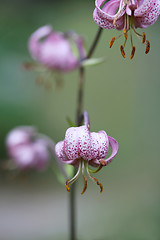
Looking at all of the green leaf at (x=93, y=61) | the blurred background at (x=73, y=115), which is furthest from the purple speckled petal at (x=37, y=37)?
the blurred background at (x=73, y=115)

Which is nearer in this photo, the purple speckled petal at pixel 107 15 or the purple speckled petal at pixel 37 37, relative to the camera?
the purple speckled petal at pixel 107 15

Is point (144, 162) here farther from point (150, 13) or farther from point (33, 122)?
point (150, 13)

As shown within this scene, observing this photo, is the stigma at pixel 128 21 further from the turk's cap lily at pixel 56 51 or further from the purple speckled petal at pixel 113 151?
the turk's cap lily at pixel 56 51

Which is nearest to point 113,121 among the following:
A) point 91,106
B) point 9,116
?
point 91,106

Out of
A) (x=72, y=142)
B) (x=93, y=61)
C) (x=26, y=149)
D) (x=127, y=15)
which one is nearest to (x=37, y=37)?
(x=93, y=61)

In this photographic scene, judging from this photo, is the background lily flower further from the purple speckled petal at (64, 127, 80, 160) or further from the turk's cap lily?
the purple speckled petal at (64, 127, 80, 160)

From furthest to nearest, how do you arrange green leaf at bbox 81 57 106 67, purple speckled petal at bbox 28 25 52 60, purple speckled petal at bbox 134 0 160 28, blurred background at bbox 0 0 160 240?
blurred background at bbox 0 0 160 240 < purple speckled petal at bbox 28 25 52 60 < green leaf at bbox 81 57 106 67 < purple speckled petal at bbox 134 0 160 28

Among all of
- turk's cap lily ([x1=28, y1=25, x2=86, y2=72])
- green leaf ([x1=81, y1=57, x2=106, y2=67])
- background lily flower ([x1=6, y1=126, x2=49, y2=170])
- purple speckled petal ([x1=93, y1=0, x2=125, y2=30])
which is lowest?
background lily flower ([x1=6, y1=126, x2=49, y2=170])

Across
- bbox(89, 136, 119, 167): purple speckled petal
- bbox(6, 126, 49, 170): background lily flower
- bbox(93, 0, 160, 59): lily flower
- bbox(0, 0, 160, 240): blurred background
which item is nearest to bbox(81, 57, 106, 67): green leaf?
bbox(93, 0, 160, 59): lily flower
